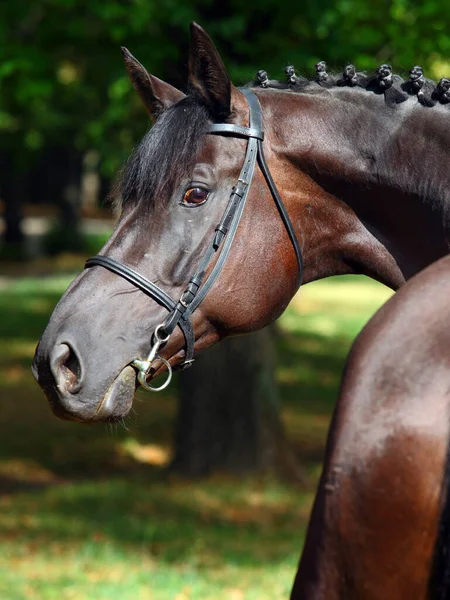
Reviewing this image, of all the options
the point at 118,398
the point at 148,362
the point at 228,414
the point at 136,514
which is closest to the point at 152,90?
the point at 148,362

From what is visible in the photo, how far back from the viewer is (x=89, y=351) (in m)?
2.62

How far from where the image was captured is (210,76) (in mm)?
2824

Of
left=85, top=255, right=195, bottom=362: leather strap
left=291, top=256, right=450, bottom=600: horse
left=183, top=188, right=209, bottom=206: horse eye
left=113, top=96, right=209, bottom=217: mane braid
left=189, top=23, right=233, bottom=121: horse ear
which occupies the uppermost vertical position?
left=189, top=23, right=233, bottom=121: horse ear

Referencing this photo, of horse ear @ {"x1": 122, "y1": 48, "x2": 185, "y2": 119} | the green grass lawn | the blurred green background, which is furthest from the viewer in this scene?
the blurred green background

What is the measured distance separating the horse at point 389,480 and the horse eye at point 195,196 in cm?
99

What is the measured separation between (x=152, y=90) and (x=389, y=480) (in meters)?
1.67

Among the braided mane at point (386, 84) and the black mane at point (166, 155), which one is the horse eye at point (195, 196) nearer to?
the black mane at point (166, 155)

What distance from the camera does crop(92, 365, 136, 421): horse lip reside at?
2.65 meters

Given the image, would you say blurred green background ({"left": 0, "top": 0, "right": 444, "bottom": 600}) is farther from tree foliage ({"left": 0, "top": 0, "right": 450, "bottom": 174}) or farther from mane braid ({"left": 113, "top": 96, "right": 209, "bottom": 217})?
mane braid ({"left": 113, "top": 96, "right": 209, "bottom": 217})

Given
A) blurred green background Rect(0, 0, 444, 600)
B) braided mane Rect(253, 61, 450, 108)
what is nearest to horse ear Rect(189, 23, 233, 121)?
braided mane Rect(253, 61, 450, 108)

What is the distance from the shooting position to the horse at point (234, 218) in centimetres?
267

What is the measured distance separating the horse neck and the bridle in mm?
75

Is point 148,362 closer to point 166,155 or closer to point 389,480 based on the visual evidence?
point 166,155

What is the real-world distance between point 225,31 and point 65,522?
4.11 metres
